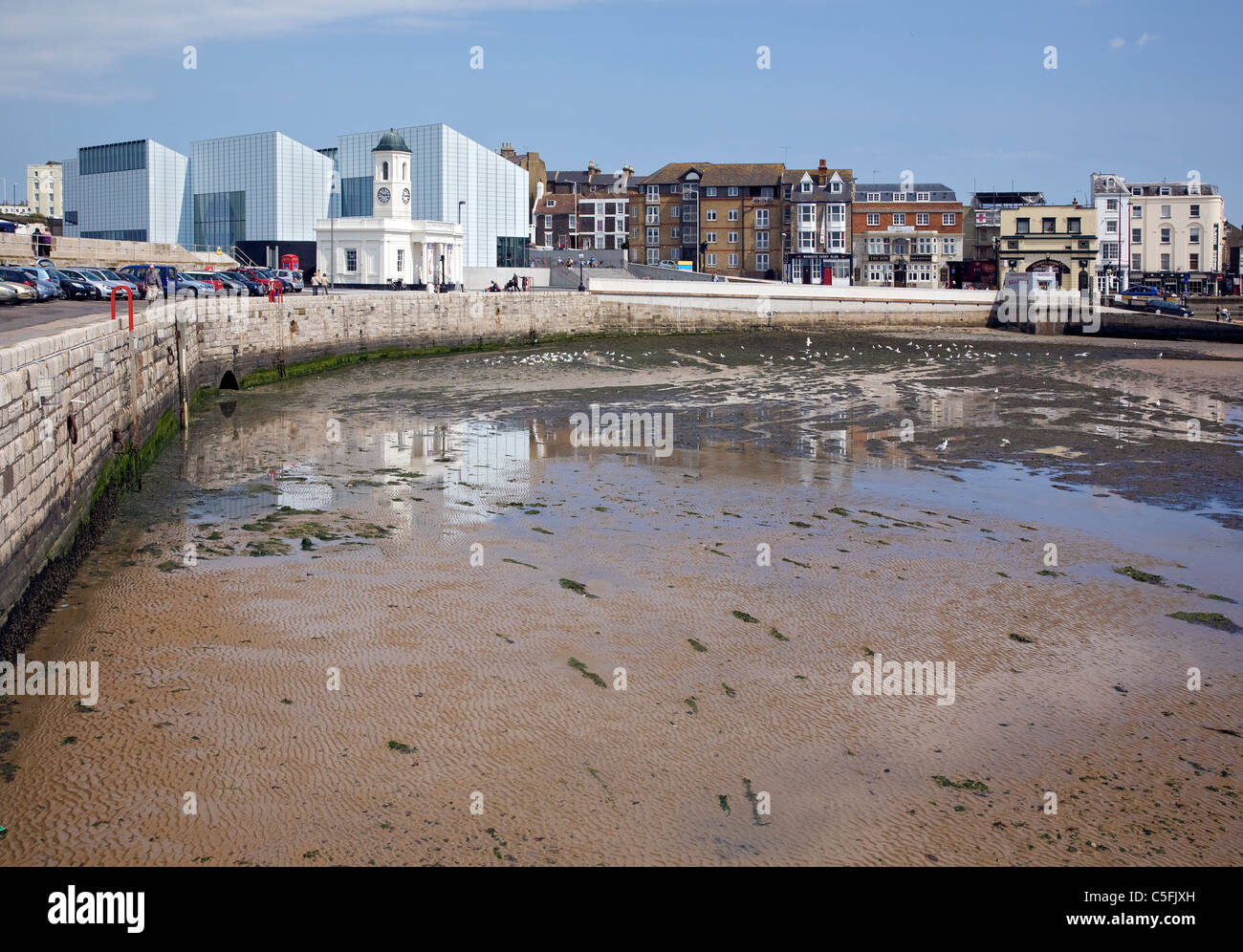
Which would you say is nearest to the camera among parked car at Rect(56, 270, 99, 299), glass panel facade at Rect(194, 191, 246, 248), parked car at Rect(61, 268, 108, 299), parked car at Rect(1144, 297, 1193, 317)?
parked car at Rect(56, 270, 99, 299)

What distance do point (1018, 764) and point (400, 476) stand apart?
12156mm

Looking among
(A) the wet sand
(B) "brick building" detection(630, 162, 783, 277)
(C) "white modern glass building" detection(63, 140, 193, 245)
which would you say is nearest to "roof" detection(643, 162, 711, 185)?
(B) "brick building" detection(630, 162, 783, 277)

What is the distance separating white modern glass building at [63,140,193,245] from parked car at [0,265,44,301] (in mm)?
47993

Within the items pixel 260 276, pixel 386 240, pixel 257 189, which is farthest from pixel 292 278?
pixel 257 189

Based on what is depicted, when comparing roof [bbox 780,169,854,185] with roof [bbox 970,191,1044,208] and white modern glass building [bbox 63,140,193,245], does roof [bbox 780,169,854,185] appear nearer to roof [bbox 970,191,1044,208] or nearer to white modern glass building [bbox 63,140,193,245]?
roof [bbox 970,191,1044,208]

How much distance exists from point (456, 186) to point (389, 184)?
12658mm

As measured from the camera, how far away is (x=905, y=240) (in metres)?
97.7

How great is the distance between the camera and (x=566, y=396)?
30500mm

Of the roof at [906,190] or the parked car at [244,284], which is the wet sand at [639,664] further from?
the roof at [906,190]

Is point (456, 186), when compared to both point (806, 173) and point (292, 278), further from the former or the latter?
point (806, 173)

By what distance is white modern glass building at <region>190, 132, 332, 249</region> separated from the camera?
75.4 m

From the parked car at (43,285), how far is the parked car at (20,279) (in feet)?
0.31
